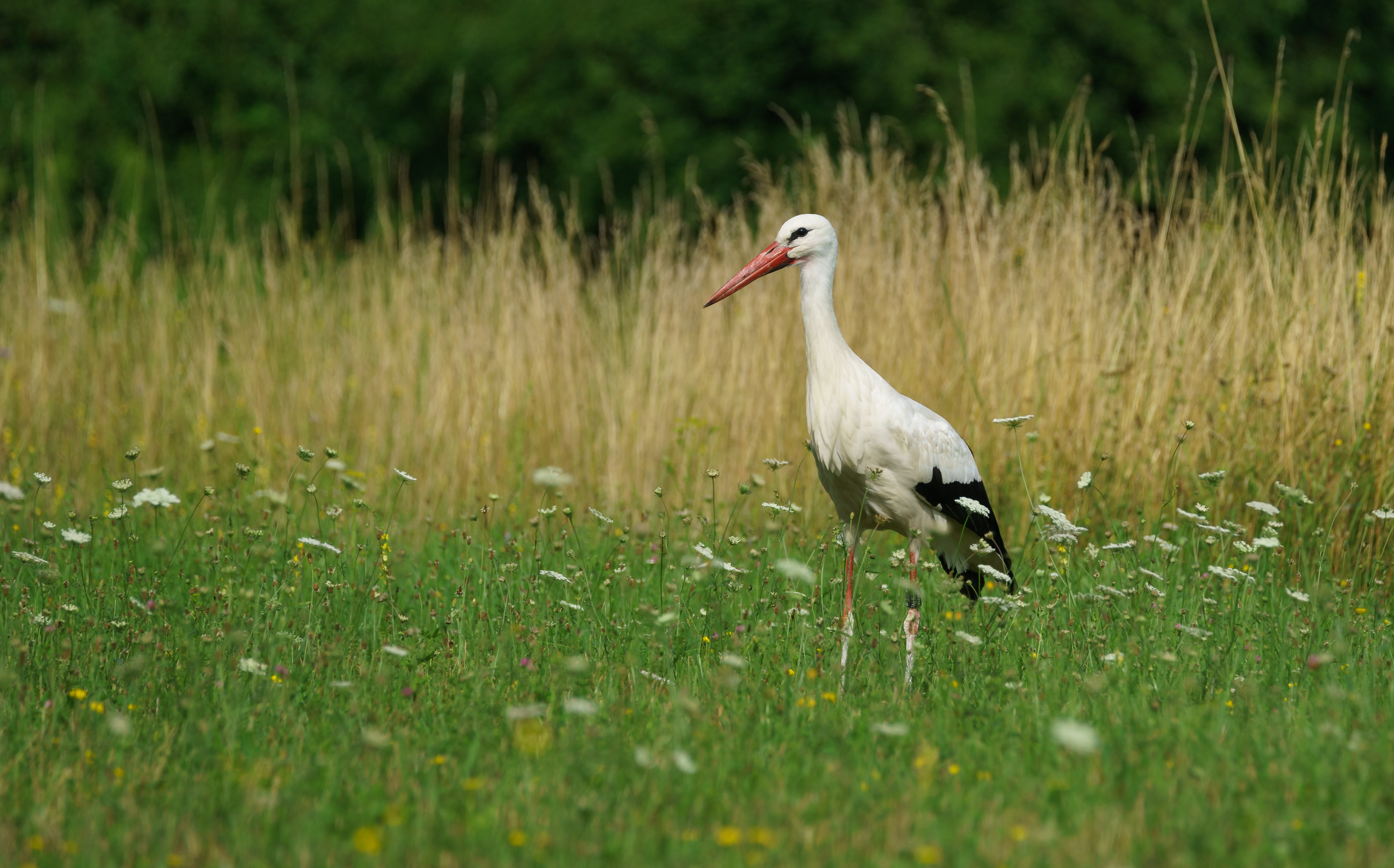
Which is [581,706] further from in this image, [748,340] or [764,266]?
[748,340]

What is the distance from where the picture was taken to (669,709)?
11.0 feet

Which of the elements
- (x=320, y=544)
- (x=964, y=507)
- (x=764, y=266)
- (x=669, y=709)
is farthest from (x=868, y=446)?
(x=320, y=544)

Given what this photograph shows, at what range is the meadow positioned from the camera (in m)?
2.70

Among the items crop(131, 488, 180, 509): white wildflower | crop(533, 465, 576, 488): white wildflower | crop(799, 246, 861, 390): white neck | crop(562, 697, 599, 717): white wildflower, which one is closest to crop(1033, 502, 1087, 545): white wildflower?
crop(799, 246, 861, 390): white neck

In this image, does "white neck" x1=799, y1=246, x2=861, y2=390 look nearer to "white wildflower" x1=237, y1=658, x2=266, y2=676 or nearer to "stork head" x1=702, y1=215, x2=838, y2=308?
"stork head" x1=702, y1=215, x2=838, y2=308

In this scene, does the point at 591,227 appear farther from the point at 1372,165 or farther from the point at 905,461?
the point at 905,461

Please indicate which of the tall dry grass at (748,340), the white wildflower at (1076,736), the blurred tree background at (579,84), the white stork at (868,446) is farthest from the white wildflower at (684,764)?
the blurred tree background at (579,84)

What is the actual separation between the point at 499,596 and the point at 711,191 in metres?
8.49

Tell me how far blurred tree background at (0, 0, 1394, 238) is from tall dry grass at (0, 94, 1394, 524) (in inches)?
95.5

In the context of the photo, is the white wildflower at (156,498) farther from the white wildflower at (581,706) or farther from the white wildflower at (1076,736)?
the white wildflower at (1076,736)

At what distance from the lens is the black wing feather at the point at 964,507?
4520mm

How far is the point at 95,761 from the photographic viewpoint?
114 inches

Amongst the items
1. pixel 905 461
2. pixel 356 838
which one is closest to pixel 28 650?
pixel 356 838

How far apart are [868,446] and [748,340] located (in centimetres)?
210
